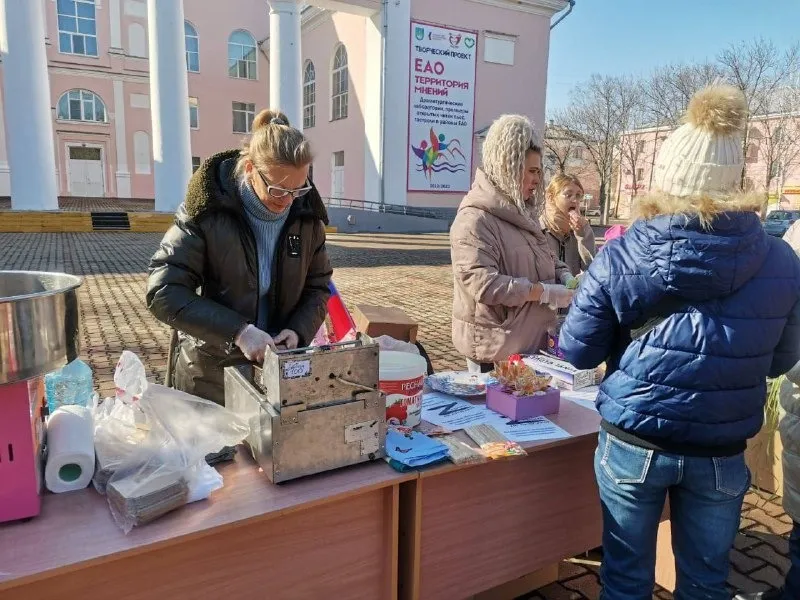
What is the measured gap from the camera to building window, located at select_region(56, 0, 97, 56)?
24922 mm

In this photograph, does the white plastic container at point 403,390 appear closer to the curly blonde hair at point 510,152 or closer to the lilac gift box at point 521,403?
the lilac gift box at point 521,403

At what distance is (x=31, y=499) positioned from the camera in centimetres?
130

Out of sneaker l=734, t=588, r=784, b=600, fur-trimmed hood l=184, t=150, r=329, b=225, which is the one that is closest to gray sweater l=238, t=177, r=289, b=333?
fur-trimmed hood l=184, t=150, r=329, b=225

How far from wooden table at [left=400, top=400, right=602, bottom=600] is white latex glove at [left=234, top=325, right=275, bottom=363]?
23.0 inches

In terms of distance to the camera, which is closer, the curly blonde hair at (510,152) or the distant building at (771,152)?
the curly blonde hair at (510,152)

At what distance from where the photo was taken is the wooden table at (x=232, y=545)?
123 cm

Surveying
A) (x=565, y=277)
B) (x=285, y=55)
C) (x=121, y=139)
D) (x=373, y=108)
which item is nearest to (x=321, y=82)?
(x=373, y=108)

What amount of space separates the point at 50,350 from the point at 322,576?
89cm

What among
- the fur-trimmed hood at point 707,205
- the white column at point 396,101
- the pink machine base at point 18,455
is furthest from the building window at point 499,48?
the pink machine base at point 18,455

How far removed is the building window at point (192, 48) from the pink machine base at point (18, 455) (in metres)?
27.9

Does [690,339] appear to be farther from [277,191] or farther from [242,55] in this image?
[242,55]

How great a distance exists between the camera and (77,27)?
25.3 meters

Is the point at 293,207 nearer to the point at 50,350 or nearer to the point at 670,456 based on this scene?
the point at 50,350

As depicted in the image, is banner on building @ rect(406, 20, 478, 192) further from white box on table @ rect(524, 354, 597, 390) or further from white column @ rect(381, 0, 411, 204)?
white box on table @ rect(524, 354, 597, 390)
